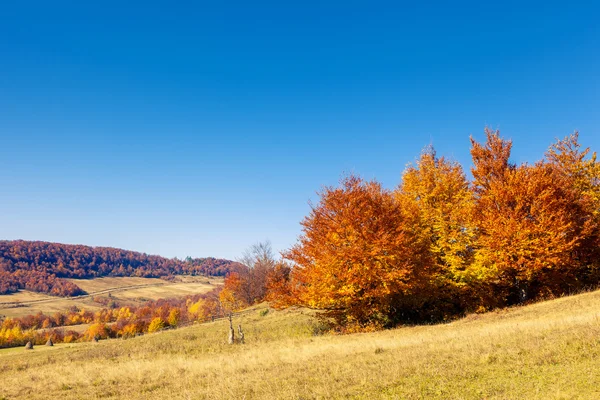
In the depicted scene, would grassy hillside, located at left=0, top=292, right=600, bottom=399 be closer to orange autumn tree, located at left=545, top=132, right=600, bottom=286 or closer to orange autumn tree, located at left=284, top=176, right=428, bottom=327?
orange autumn tree, located at left=284, top=176, right=428, bottom=327

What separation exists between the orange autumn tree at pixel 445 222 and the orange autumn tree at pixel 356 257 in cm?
241

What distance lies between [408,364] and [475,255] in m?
19.3

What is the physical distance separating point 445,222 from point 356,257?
10.4 metres

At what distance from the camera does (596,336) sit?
13203mm

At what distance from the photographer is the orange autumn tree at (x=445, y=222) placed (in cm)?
3028

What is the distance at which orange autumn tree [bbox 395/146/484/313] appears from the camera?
30.3m

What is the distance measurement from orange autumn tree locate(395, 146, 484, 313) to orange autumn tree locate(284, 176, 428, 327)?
2.41 m

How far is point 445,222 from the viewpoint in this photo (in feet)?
102

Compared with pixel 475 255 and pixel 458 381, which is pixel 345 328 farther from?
pixel 458 381

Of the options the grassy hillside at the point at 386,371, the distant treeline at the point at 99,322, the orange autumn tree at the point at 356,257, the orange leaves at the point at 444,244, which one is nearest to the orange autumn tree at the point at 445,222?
the orange leaves at the point at 444,244

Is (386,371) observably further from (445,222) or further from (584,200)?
(584,200)

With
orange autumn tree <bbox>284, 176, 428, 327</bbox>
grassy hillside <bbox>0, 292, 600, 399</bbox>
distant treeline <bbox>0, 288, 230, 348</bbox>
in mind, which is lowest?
distant treeline <bbox>0, 288, 230, 348</bbox>

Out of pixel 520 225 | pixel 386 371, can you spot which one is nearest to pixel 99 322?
pixel 520 225

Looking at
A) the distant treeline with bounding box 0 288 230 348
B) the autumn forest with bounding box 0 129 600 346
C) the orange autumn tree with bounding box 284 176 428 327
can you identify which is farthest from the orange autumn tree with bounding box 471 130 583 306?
the distant treeline with bounding box 0 288 230 348
